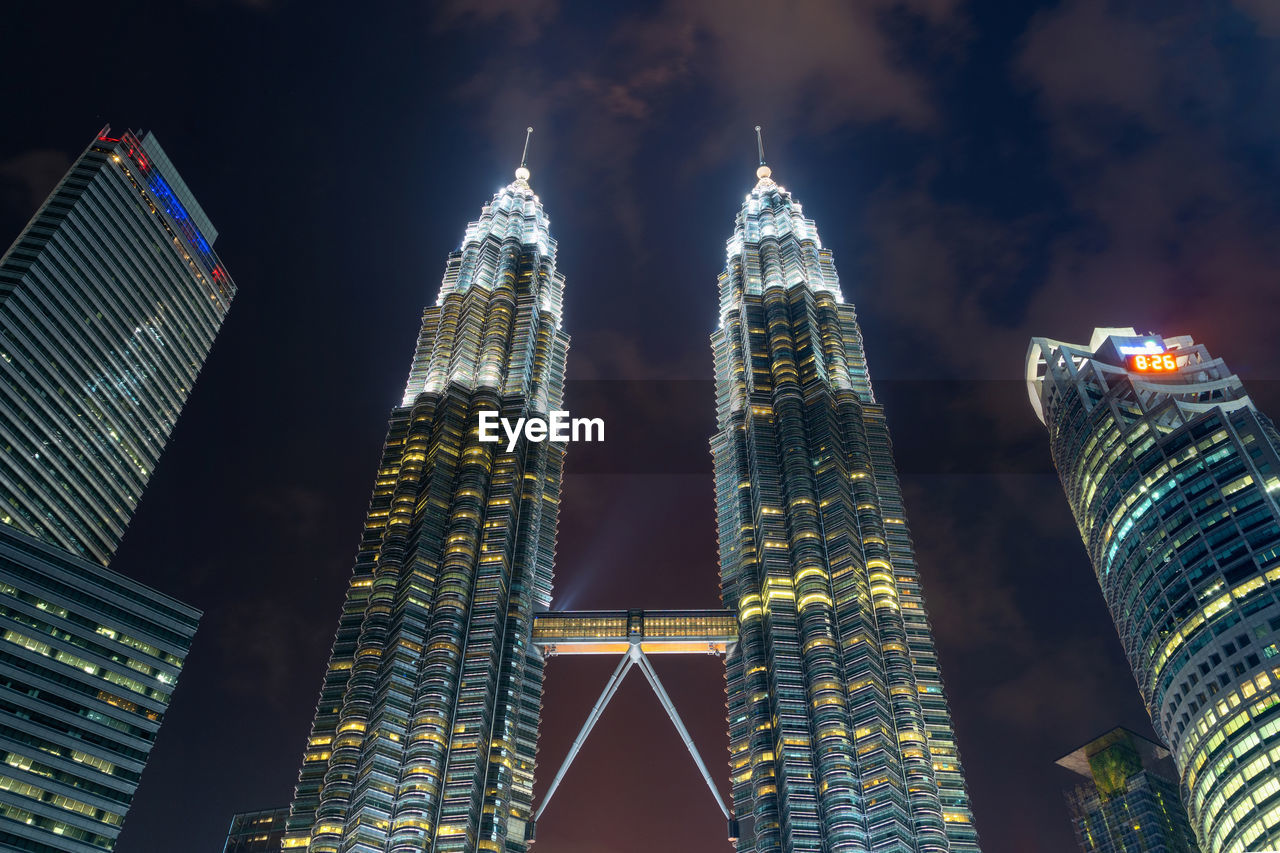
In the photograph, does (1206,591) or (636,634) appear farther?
(636,634)

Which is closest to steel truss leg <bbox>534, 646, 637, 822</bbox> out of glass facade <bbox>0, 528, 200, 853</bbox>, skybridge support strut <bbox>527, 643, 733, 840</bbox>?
skybridge support strut <bbox>527, 643, 733, 840</bbox>

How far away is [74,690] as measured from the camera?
136500 millimetres

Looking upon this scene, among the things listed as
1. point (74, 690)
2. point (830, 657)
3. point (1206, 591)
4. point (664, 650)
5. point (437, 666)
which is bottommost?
point (74, 690)

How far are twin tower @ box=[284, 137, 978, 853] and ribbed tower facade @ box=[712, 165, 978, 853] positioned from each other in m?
0.31

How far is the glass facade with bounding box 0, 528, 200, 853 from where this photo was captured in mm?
128750

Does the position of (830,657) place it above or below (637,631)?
below

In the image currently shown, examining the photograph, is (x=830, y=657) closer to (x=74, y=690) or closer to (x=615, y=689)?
(x=615, y=689)

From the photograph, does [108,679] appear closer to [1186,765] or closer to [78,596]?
[78,596]

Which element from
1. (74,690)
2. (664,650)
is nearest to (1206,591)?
(664,650)

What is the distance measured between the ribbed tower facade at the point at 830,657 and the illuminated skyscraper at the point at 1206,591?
3946 cm

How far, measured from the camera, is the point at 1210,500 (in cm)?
17588

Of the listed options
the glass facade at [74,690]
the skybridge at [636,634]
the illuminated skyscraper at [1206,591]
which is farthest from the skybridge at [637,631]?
the illuminated skyscraper at [1206,591]

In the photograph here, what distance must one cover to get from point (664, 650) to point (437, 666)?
41.0m

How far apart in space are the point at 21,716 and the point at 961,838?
4607 inches
